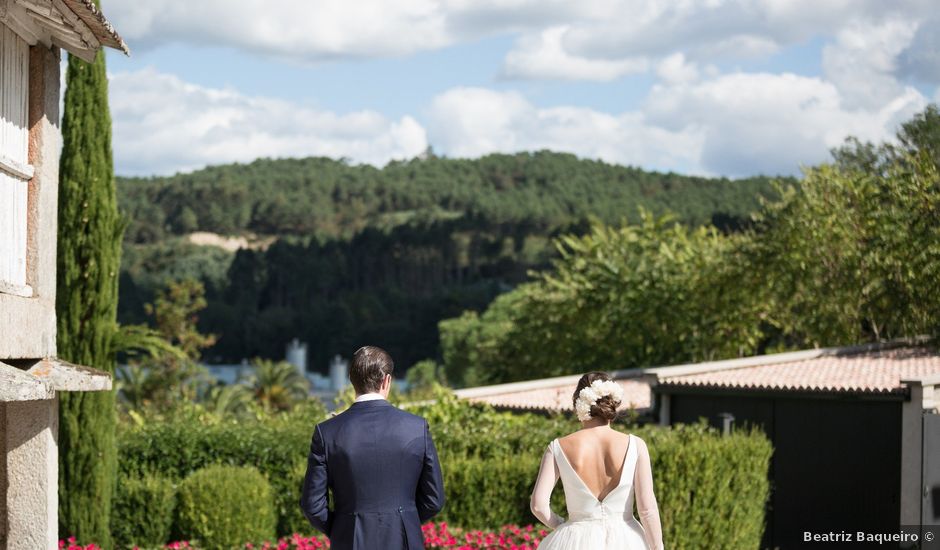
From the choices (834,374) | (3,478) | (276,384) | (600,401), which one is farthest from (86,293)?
(276,384)

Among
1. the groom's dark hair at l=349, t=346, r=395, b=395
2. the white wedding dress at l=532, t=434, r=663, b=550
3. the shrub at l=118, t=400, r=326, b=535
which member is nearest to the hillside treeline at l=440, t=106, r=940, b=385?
the shrub at l=118, t=400, r=326, b=535

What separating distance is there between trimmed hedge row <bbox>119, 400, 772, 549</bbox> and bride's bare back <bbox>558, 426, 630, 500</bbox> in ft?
19.7

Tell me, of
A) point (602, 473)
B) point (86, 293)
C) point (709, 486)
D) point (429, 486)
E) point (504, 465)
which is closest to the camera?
point (429, 486)

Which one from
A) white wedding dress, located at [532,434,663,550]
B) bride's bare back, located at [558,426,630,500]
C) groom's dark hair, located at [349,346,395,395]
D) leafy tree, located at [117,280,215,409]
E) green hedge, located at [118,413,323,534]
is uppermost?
groom's dark hair, located at [349,346,395,395]

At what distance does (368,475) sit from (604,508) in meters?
1.59

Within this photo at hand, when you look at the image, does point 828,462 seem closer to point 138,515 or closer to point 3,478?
point 138,515

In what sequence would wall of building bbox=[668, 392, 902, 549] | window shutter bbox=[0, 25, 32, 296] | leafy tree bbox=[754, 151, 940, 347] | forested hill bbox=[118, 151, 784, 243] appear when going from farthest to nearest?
forested hill bbox=[118, 151, 784, 243]
leafy tree bbox=[754, 151, 940, 347]
wall of building bbox=[668, 392, 902, 549]
window shutter bbox=[0, 25, 32, 296]

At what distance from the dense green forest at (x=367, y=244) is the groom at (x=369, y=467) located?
260 feet

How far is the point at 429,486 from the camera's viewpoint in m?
5.60

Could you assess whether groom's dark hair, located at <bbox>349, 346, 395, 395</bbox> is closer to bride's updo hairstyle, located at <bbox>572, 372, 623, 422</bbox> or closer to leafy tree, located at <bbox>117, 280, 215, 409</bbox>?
bride's updo hairstyle, located at <bbox>572, 372, 623, 422</bbox>

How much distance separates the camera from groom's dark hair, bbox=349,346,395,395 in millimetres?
5426

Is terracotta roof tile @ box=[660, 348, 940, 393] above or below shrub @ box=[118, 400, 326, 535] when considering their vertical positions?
above

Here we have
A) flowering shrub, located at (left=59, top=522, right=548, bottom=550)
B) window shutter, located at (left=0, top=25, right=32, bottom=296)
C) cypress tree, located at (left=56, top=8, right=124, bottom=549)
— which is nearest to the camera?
window shutter, located at (left=0, top=25, right=32, bottom=296)

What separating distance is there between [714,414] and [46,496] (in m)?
12.7
